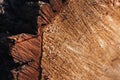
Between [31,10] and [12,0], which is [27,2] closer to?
[31,10]

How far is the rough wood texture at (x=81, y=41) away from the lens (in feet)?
9.96

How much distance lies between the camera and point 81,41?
304cm

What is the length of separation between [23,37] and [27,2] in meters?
0.38

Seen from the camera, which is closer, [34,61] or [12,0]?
[34,61]

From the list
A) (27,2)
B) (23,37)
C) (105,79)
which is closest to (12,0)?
(27,2)

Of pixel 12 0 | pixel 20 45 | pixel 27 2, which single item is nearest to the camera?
pixel 20 45

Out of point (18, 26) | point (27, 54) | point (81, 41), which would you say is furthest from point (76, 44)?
point (18, 26)

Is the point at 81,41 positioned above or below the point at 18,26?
below

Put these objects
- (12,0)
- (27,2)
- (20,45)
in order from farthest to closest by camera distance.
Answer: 1. (12,0)
2. (27,2)
3. (20,45)

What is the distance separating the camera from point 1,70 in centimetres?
328

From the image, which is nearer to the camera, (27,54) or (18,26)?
(27,54)

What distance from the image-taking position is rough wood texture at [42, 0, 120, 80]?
3037mm

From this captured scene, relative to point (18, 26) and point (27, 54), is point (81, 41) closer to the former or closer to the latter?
point (27, 54)

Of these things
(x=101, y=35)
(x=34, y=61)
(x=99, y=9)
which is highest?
(x=99, y=9)
